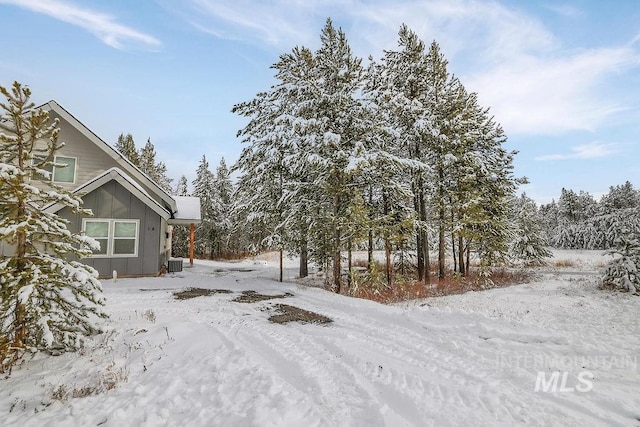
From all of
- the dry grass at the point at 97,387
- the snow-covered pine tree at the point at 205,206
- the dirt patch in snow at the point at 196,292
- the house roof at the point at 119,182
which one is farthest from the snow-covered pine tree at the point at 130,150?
the dry grass at the point at 97,387

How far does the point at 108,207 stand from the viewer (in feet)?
51.5

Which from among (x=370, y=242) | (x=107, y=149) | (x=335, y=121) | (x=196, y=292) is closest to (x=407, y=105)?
(x=335, y=121)

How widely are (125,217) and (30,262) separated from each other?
11704mm

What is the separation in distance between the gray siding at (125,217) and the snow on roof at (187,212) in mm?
3680

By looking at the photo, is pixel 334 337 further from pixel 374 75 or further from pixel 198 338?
pixel 374 75

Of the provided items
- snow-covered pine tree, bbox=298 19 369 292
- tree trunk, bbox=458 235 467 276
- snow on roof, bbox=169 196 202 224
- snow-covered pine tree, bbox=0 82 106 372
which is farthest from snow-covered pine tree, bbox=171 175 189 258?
snow-covered pine tree, bbox=0 82 106 372

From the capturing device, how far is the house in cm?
1544

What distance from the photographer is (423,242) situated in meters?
17.6

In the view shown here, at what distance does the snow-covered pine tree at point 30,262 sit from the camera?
16.5ft

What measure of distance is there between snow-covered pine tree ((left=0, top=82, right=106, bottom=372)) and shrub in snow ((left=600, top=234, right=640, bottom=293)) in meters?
18.3

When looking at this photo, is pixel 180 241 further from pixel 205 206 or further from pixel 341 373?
pixel 341 373

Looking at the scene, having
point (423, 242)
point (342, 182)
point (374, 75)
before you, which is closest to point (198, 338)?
point (342, 182)

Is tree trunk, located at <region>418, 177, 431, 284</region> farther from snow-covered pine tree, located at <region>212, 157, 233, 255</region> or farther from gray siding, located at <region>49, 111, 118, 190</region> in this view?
snow-covered pine tree, located at <region>212, 157, 233, 255</region>

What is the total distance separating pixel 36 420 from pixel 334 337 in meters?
4.93
